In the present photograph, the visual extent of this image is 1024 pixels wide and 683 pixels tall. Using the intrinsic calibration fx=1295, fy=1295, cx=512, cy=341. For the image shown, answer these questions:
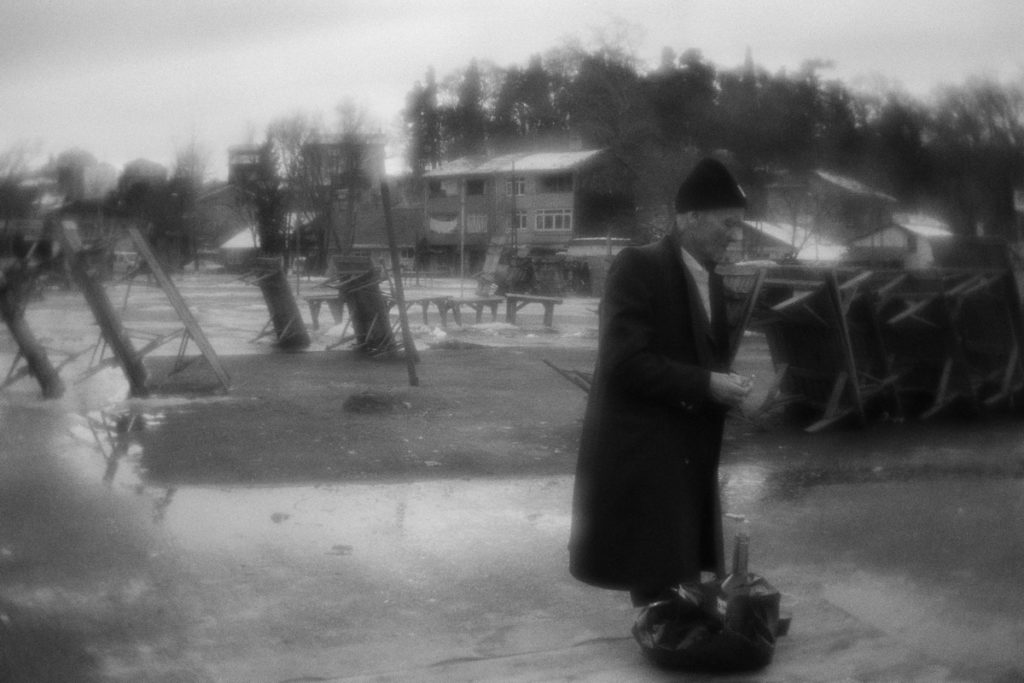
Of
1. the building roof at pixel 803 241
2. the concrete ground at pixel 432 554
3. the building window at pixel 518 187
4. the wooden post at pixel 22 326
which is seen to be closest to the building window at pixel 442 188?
the building window at pixel 518 187

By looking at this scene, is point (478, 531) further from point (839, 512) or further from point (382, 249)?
point (382, 249)

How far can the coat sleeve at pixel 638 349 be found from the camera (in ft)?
13.8

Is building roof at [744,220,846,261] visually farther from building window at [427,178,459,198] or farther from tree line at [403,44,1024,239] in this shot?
building window at [427,178,459,198]

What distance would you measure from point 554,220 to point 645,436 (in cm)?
8125

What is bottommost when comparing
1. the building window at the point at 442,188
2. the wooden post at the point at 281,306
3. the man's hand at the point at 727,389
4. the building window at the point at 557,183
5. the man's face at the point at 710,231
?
the building window at the point at 442,188

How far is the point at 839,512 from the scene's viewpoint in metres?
7.89

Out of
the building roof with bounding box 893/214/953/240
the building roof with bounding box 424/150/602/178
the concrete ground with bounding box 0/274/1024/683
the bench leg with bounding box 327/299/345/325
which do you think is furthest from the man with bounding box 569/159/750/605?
the building roof with bounding box 424/150/602/178

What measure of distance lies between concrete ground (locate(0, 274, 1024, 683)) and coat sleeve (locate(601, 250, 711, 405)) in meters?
1.12

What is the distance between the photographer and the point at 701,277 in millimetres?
4430

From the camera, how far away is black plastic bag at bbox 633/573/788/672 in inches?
180

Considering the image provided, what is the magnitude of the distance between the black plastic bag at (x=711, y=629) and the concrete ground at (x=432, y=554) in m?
0.09

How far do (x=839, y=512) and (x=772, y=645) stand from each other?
3.34 metres

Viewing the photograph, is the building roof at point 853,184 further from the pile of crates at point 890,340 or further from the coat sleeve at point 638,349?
the coat sleeve at point 638,349

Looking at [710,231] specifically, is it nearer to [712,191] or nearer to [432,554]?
[712,191]
